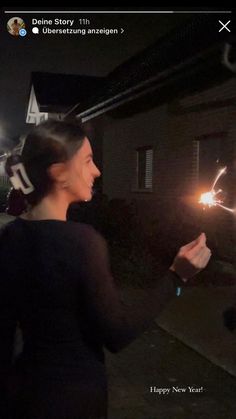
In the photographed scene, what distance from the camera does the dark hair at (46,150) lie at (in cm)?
171

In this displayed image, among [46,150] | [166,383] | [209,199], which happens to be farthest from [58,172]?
[166,383]

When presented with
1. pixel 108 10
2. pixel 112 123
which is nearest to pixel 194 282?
pixel 108 10

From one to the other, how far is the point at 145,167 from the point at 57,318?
12.3 meters

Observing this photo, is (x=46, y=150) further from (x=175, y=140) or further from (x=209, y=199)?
(x=175, y=140)

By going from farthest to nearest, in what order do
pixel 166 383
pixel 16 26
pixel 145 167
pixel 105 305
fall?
pixel 145 167
pixel 166 383
pixel 16 26
pixel 105 305

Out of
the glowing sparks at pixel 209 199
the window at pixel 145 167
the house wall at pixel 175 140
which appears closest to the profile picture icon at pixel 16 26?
the glowing sparks at pixel 209 199

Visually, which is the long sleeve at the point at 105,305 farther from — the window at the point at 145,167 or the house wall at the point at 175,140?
the window at the point at 145,167

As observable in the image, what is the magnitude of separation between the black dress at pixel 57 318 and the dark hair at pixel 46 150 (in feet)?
0.43

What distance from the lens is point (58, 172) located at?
171 cm

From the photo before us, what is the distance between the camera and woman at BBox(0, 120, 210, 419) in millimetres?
1598

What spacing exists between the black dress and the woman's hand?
0.15 meters

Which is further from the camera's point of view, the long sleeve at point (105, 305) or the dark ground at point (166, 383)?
the dark ground at point (166, 383)

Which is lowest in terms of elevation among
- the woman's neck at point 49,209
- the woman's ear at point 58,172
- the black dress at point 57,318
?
the black dress at point 57,318

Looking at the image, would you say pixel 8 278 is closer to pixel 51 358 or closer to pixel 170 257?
pixel 51 358
